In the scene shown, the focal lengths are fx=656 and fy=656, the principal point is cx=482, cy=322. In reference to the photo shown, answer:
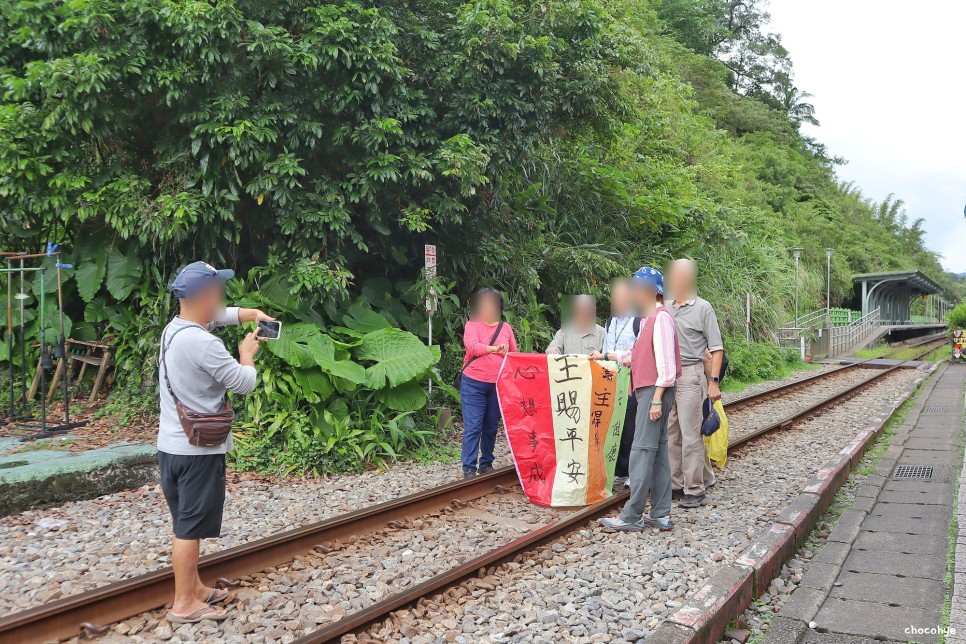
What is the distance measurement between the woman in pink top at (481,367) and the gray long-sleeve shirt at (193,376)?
122 inches

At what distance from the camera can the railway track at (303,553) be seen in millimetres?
3451

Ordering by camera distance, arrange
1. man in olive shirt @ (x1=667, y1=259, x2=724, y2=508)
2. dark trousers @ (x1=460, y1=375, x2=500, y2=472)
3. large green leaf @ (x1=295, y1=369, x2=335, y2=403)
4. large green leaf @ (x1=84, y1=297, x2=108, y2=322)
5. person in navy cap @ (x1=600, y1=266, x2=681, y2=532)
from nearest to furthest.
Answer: person in navy cap @ (x1=600, y1=266, x2=681, y2=532) → man in olive shirt @ (x1=667, y1=259, x2=724, y2=508) → dark trousers @ (x1=460, y1=375, x2=500, y2=472) → large green leaf @ (x1=295, y1=369, x2=335, y2=403) → large green leaf @ (x1=84, y1=297, x2=108, y2=322)

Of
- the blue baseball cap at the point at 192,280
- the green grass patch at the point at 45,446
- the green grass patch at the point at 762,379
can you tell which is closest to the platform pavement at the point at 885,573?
the blue baseball cap at the point at 192,280

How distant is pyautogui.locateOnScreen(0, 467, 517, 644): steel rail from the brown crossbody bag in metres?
1.03

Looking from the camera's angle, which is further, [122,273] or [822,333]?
[822,333]

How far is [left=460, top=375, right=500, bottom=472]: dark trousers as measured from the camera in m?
6.54

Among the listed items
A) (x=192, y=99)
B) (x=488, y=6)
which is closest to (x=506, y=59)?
(x=488, y=6)

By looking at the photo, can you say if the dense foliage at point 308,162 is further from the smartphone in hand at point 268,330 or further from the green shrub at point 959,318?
the green shrub at point 959,318

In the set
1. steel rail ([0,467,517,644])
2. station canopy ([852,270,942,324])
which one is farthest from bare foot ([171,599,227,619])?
station canopy ([852,270,942,324])

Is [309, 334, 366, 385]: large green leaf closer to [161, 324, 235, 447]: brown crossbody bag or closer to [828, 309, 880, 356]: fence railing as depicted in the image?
[161, 324, 235, 447]: brown crossbody bag

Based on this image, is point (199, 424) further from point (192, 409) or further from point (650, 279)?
point (650, 279)

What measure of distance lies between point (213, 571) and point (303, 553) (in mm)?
665

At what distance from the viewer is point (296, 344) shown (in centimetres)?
749

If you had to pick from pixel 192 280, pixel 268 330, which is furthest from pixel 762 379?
pixel 192 280
